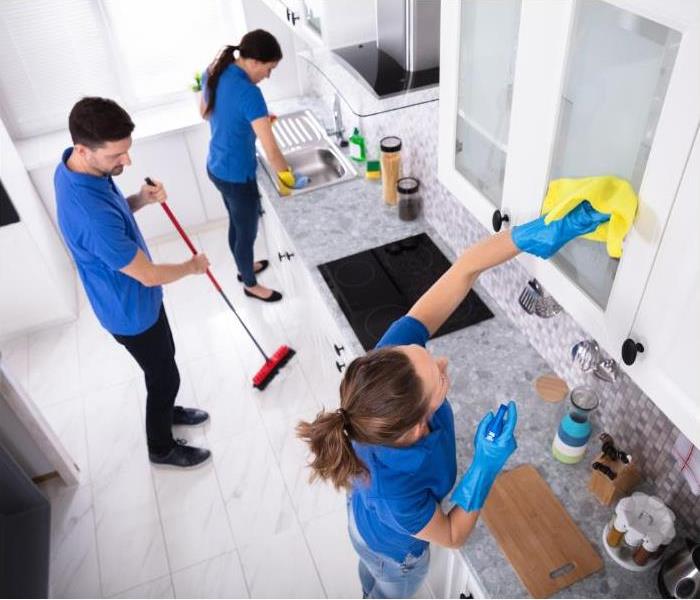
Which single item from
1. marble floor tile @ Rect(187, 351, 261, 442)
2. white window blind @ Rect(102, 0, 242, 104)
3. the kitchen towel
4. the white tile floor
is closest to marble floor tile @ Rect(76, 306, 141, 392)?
the white tile floor

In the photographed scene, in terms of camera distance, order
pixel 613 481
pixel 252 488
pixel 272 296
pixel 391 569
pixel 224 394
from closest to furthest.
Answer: pixel 613 481
pixel 391 569
pixel 252 488
pixel 224 394
pixel 272 296

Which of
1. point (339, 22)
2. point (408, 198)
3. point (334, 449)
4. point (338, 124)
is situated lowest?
point (338, 124)

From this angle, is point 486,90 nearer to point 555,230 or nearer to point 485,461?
point 555,230

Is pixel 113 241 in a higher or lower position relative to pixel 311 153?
higher

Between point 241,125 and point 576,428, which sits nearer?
point 576,428

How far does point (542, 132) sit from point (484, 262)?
0.40 metres

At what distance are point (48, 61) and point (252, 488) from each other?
294cm

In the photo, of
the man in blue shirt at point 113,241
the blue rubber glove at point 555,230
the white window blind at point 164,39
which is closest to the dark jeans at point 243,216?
the man in blue shirt at point 113,241

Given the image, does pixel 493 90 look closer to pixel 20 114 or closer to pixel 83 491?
pixel 83 491

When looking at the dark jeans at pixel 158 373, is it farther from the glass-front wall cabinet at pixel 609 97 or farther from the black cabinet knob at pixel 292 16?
the glass-front wall cabinet at pixel 609 97

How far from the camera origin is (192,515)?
2.55 m

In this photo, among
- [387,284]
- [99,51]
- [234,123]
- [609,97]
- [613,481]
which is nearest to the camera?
[609,97]

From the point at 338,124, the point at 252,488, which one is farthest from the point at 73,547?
the point at 338,124

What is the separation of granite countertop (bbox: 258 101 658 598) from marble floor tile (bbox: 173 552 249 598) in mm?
1099
